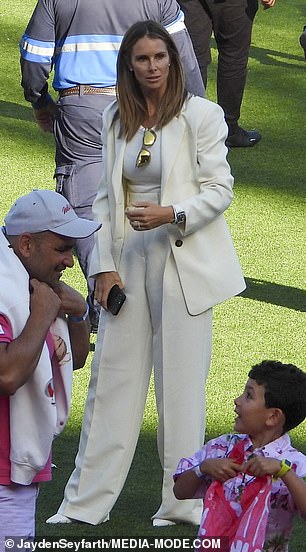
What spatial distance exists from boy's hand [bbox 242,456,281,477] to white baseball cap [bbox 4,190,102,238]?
74 cm

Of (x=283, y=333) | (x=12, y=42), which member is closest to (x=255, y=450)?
(x=283, y=333)

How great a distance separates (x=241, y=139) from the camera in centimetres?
1185

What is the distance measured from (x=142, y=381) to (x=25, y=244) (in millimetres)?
1732

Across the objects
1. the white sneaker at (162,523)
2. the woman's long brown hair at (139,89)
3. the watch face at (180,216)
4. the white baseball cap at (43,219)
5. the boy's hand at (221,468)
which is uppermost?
the white baseball cap at (43,219)

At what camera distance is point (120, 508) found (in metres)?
5.28

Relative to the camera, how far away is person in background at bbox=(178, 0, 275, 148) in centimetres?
1047

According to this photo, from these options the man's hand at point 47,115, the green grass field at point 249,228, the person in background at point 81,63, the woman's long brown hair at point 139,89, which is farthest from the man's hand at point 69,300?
the man's hand at point 47,115

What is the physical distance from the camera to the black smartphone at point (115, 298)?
493 cm

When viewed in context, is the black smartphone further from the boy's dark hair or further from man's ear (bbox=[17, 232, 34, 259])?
man's ear (bbox=[17, 232, 34, 259])

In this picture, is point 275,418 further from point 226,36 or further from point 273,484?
point 226,36

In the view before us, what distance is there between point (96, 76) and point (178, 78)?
6.22 feet

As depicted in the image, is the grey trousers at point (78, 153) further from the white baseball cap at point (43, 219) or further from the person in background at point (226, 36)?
the person in background at point (226, 36)

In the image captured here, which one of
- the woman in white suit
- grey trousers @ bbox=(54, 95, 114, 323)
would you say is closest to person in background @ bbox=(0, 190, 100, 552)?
the woman in white suit

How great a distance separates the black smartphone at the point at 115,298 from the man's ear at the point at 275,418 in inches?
53.2
